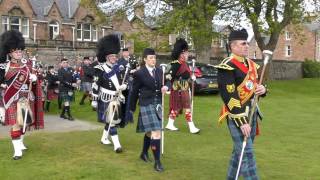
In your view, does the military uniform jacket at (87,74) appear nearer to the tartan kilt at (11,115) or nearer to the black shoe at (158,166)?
the tartan kilt at (11,115)

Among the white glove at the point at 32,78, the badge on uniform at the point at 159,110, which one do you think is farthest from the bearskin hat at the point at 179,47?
the white glove at the point at 32,78

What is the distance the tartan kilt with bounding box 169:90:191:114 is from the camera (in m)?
12.8

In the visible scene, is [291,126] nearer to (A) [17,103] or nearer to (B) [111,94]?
(B) [111,94]

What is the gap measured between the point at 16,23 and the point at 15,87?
139 ft

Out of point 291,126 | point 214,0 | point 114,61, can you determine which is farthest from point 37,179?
point 214,0

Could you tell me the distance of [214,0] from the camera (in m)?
30.0

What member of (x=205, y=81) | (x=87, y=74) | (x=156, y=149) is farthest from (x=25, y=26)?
(x=156, y=149)

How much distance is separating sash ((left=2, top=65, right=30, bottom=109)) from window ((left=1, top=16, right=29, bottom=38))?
132 feet

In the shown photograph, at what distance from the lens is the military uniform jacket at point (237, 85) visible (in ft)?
21.3

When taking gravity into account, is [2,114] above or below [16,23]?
below

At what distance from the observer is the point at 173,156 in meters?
9.62

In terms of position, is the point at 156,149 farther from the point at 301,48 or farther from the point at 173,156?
the point at 301,48

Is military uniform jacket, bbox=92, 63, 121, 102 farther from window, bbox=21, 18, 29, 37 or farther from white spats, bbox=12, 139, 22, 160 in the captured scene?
window, bbox=21, 18, 29, 37

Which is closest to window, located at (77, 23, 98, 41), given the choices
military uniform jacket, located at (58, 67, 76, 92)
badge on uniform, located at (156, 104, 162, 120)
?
military uniform jacket, located at (58, 67, 76, 92)
